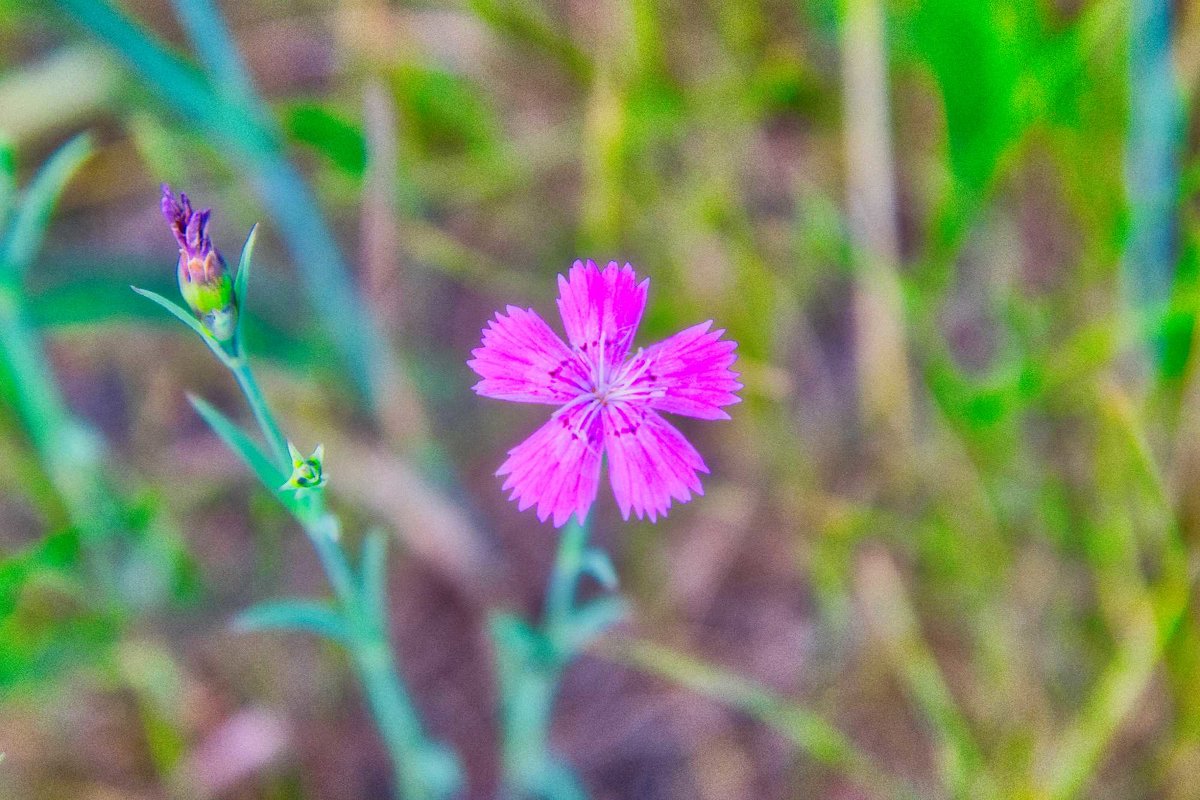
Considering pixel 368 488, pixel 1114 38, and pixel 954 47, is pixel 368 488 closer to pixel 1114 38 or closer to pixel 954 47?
pixel 954 47

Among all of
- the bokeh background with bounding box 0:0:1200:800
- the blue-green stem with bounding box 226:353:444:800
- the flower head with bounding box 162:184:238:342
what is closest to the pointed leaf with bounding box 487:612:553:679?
the blue-green stem with bounding box 226:353:444:800

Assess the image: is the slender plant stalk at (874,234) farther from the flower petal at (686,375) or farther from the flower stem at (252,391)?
the flower stem at (252,391)

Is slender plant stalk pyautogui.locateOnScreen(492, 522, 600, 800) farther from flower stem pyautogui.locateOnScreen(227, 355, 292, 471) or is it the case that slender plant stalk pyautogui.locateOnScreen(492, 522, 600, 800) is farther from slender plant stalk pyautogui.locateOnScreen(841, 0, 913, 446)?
slender plant stalk pyautogui.locateOnScreen(841, 0, 913, 446)

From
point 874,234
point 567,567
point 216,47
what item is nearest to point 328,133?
point 216,47

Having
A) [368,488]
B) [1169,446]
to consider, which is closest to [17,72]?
[368,488]

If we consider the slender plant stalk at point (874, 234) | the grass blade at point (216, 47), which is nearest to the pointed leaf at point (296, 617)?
the grass blade at point (216, 47)

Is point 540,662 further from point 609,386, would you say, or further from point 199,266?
point 199,266
